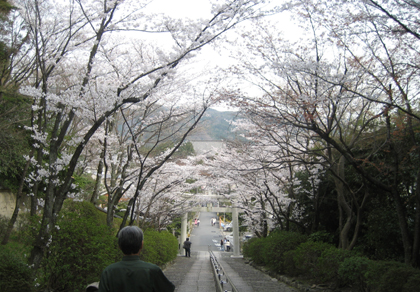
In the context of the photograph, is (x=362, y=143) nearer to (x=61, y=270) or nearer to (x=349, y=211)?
(x=349, y=211)

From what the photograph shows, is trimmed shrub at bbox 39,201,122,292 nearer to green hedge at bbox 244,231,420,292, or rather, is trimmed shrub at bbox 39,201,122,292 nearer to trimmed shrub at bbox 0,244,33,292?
trimmed shrub at bbox 0,244,33,292

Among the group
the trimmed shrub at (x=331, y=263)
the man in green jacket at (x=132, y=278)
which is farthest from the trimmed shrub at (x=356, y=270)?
the man in green jacket at (x=132, y=278)

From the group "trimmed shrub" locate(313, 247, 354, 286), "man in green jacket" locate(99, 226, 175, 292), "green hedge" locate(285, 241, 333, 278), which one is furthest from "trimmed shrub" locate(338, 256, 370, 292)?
"man in green jacket" locate(99, 226, 175, 292)

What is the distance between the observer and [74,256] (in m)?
5.16

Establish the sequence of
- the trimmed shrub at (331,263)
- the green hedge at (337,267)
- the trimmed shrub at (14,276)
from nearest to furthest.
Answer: the green hedge at (337,267) → the trimmed shrub at (14,276) → the trimmed shrub at (331,263)

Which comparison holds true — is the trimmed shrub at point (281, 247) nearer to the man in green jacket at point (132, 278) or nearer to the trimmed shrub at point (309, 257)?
the trimmed shrub at point (309, 257)

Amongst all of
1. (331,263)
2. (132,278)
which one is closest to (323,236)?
(331,263)

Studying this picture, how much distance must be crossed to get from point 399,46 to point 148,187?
37.7 feet

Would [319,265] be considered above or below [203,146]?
below

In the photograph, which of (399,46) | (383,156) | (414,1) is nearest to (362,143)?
(383,156)

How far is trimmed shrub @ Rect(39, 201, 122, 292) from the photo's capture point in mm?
5070

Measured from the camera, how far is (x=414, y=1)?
4.80 meters

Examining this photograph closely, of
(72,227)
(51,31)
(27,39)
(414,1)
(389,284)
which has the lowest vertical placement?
(389,284)

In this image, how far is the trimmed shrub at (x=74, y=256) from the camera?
507 centimetres
